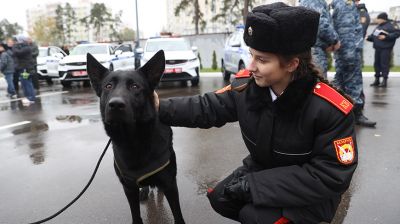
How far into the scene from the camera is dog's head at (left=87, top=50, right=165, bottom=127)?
7.25 ft

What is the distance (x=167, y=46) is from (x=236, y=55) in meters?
2.70

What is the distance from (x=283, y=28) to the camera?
1833mm

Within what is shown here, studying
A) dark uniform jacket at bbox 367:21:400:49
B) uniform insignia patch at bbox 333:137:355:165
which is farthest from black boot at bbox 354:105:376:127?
dark uniform jacket at bbox 367:21:400:49

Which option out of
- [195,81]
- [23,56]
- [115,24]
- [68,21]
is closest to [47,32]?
[68,21]

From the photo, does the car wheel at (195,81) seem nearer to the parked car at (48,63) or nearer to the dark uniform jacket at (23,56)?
the dark uniform jacket at (23,56)

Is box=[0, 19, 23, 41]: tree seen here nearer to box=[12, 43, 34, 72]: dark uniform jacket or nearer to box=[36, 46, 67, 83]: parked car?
box=[36, 46, 67, 83]: parked car

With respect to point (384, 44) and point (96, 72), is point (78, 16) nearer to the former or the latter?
point (384, 44)

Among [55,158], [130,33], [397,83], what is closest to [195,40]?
[397,83]

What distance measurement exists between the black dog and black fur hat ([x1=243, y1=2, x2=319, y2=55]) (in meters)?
0.74

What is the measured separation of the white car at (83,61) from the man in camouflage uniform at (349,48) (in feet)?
29.8

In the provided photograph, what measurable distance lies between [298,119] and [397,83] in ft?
33.4

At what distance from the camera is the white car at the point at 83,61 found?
1318cm

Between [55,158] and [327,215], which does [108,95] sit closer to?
[327,215]

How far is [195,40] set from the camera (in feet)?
79.3
